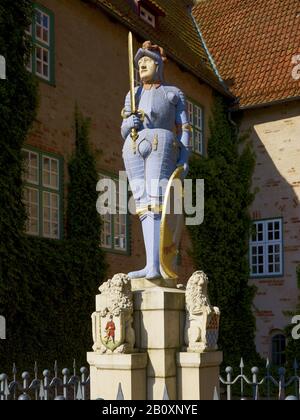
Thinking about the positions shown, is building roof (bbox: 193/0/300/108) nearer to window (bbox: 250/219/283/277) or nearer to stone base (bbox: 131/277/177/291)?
window (bbox: 250/219/283/277)

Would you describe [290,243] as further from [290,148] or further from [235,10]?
[235,10]

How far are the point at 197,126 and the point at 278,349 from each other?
614 centimetres

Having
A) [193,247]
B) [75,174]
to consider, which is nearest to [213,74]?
[193,247]

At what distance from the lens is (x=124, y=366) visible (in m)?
6.52

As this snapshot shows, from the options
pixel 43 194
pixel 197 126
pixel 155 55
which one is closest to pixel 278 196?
pixel 197 126

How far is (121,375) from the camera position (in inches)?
258

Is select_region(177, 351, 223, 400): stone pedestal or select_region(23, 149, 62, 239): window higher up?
select_region(23, 149, 62, 239): window

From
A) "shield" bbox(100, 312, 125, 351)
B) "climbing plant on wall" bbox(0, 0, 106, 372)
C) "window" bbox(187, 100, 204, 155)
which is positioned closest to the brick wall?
"window" bbox(187, 100, 204, 155)

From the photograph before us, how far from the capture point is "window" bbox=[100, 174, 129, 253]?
45.2 ft

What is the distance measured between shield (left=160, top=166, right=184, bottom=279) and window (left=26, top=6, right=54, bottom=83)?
19.7 feet

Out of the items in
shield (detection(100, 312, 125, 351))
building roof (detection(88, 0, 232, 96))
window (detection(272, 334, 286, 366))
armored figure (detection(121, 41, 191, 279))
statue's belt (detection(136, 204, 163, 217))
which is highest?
building roof (detection(88, 0, 232, 96))

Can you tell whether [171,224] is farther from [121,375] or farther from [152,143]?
[121,375]

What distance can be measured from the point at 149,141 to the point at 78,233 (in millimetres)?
5871

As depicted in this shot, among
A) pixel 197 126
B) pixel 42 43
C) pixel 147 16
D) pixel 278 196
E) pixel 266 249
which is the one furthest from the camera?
pixel 266 249
